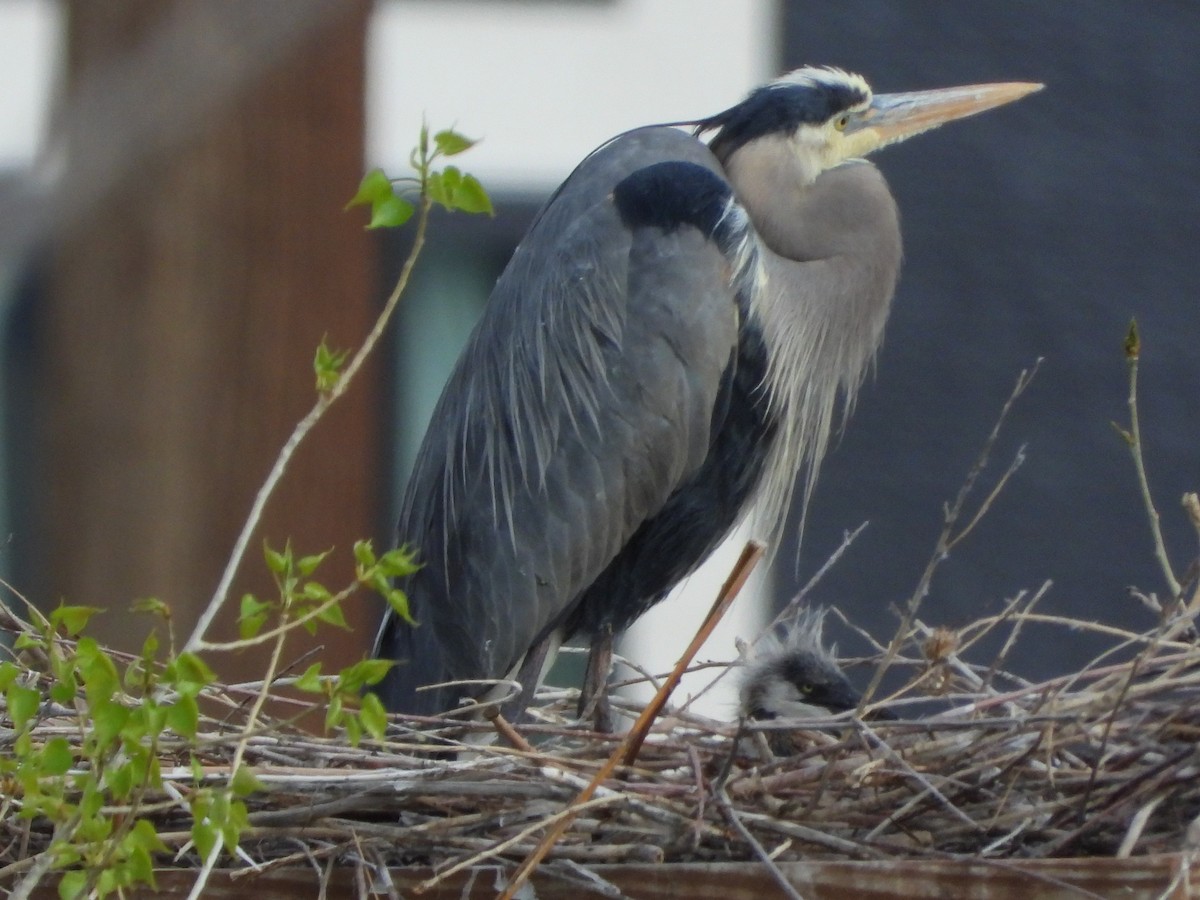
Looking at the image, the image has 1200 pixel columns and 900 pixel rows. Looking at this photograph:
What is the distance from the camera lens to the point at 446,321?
459 centimetres

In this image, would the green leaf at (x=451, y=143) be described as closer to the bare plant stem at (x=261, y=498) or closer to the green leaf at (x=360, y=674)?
the bare plant stem at (x=261, y=498)

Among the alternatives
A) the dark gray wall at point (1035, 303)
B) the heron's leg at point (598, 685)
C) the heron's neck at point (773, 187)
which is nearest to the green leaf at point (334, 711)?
the heron's leg at point (598, 685)

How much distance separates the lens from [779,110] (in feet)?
10.0

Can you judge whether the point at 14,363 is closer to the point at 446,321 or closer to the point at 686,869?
the point at 446,321

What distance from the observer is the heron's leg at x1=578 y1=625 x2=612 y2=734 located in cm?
270

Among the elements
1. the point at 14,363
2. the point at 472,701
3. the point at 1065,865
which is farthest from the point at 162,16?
the point at 14,363

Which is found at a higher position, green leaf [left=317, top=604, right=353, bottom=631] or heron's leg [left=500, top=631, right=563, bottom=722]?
green leaf [left=317, top=604, right=353, bottom=631]

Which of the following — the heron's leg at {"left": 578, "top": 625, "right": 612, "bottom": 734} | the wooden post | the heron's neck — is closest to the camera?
the wooden post

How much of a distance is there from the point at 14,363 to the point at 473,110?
45.1 inches

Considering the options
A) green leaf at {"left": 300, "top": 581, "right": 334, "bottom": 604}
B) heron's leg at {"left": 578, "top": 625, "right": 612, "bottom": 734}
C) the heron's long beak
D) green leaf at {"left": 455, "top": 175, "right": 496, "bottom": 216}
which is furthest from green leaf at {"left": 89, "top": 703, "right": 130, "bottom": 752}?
the heron's long beak

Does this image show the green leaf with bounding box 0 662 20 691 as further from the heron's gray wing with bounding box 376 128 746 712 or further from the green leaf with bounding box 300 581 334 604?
the heron's gray wing with bounding box 376 128 746 712

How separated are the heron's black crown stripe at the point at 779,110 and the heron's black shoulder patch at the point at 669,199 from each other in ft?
0.77

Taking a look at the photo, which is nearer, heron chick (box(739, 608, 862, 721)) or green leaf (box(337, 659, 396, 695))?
green leaf (box(337, 659, 396, 695))

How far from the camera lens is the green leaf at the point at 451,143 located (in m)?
1.88
